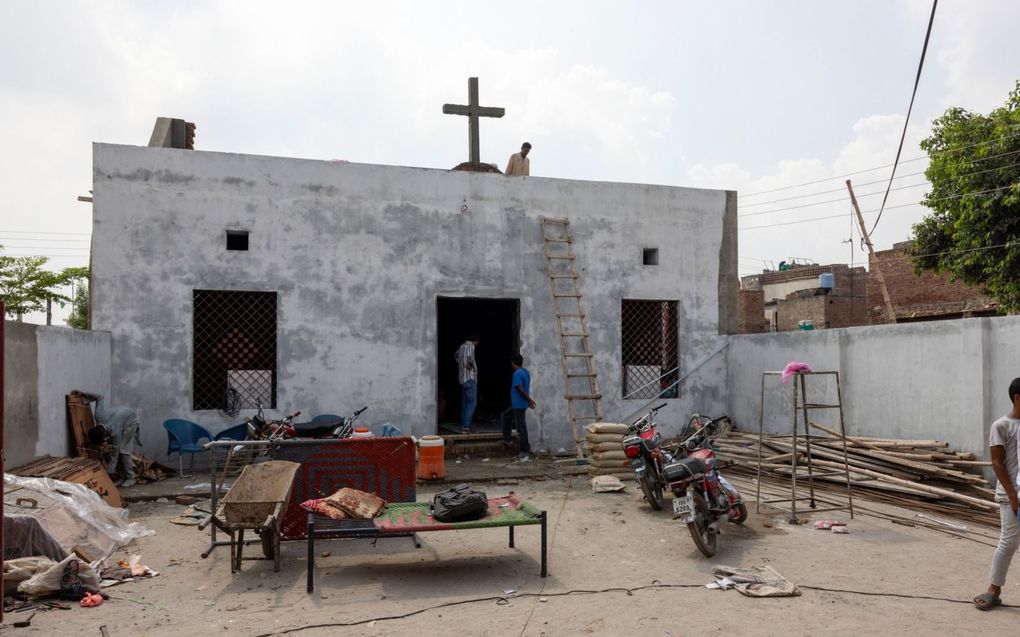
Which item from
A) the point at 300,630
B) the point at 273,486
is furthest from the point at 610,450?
the point at 300,630

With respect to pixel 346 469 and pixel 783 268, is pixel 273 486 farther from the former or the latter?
pixel 783 268

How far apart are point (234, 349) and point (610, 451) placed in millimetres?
5902

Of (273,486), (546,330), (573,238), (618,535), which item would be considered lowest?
(618,535)

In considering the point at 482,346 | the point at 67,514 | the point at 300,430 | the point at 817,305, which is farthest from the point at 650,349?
the point at 817,305

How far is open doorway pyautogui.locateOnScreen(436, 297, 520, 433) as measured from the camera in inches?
659

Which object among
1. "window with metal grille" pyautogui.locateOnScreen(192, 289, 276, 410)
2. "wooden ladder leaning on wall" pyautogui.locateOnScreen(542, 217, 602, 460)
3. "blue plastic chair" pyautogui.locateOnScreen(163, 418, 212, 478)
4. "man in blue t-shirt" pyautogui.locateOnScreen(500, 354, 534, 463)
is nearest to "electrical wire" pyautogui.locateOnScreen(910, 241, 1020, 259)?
"wooden ladder leaning on wall" pyautogui.locateOnScreen(542, 217, 602, 460)

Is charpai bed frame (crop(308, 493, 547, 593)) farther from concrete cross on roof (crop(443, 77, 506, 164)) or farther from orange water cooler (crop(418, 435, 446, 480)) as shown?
concrete cross on roof (crop(443, 77, 506, 164))

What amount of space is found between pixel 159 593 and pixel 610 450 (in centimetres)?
625

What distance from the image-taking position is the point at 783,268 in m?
32.4

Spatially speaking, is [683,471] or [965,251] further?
[965,251]

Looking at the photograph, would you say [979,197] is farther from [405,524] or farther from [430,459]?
[405,524]

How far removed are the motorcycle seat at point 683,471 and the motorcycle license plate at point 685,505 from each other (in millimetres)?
171

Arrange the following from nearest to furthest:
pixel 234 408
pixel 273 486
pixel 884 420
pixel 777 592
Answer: pixel 777 592 → pixel 273 486 → pixel 884 420 → pixel 234 408

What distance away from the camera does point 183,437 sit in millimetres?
10641
